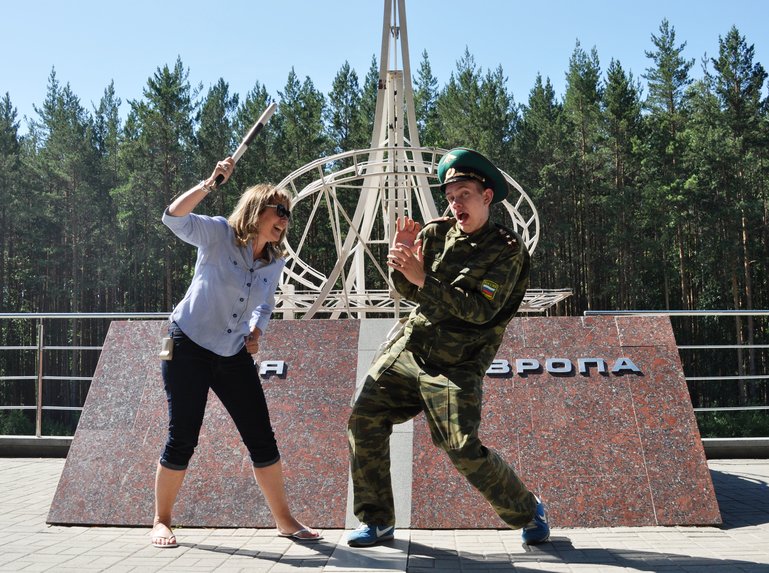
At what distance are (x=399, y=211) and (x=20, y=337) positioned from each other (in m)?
39.9

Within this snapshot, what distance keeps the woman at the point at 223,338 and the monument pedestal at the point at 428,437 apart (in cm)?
58

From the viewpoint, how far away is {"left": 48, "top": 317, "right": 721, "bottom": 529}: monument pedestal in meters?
4.43

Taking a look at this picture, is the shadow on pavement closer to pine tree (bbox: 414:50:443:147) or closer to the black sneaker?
the black sneaker

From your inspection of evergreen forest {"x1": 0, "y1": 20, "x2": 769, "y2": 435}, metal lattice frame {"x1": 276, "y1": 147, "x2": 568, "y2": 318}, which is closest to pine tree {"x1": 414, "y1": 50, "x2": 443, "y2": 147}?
evergreen forest {"x1": 0, "y1": 20, "x2": 769, "y2": 435}

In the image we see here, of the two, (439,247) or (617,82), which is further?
(617,82)

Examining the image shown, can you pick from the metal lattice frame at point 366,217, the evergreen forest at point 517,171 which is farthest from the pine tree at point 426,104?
the metal lattice frame at point 366,217

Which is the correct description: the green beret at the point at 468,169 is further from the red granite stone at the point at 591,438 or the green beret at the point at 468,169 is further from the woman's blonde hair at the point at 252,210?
the red granite stone at the point at 591,438

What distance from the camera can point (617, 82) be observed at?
3903 centimetres

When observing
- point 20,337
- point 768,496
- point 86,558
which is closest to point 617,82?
point 20,337

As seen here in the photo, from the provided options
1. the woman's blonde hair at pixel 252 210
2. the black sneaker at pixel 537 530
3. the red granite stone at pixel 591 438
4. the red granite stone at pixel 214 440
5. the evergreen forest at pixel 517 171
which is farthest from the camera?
the evergreen forest at pixel 517 171

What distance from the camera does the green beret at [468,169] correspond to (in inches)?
144

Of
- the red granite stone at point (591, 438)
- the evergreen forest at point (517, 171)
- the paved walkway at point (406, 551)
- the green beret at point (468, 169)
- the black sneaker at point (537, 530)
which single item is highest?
the evergreen forest at point (517, 171)

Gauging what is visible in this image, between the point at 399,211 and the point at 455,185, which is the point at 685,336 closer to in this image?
the point at 399,211

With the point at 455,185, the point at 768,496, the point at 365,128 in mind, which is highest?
the point at 365,128
